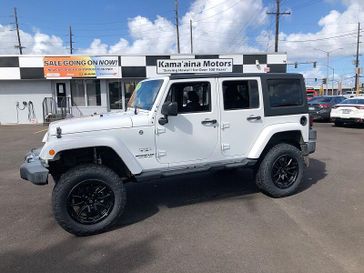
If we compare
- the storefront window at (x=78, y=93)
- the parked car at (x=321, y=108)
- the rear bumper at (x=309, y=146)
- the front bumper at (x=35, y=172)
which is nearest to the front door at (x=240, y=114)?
the rear bumper at (x=309, y=146)

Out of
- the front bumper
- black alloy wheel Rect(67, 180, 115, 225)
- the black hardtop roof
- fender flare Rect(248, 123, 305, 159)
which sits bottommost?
black alloy wheel Rect(67, 180, 115, 225)

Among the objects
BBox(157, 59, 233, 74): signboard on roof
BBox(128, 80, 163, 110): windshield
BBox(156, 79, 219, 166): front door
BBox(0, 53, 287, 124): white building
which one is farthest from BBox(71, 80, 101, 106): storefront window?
BBox(156, 79, 219, 166): front door

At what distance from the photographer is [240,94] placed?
5262 mm

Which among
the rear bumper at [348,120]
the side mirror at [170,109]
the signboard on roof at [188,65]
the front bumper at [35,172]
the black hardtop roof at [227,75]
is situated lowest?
the rear bumper at [348,120]

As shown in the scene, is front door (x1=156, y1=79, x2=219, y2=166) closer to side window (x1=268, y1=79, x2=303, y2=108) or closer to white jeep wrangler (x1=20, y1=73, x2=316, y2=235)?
white jeep wrangler (x1=20, y1=73, x2=316, y2=235)

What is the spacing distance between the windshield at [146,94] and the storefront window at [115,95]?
1585cm

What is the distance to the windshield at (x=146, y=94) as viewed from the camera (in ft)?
16.1

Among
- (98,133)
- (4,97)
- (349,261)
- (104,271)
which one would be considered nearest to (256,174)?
(349,261)

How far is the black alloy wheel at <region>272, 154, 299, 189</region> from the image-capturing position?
561 centimetres

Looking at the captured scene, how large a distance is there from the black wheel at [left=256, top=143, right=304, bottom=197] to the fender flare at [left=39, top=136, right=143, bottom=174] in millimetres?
2108

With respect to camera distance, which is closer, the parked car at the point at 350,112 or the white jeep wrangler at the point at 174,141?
the white jeep wrangler at the point at 174,141

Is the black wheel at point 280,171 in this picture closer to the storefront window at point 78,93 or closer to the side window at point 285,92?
the side window at point 285,92

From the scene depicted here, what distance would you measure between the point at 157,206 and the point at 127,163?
1.14 m

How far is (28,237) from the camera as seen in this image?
421cm
